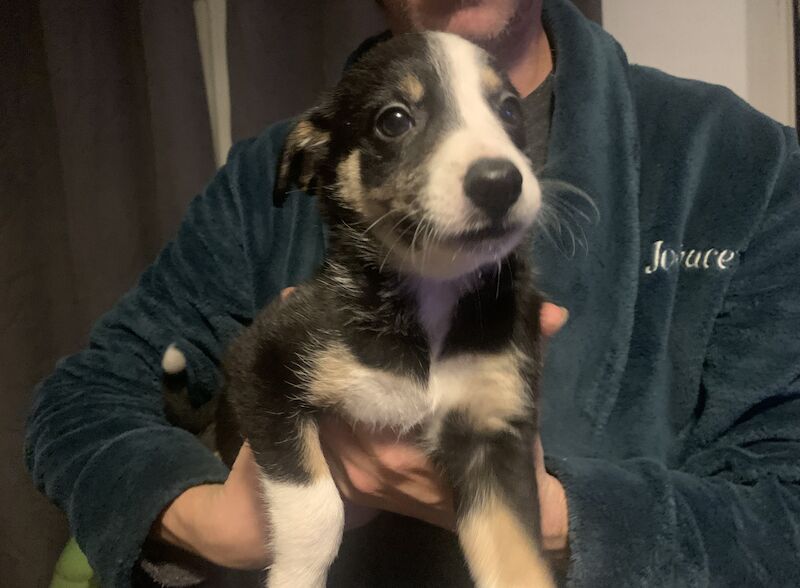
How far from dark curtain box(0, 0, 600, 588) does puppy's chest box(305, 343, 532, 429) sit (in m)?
1.20

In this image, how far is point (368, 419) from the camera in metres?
0.99

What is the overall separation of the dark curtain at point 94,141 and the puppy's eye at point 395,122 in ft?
3.75

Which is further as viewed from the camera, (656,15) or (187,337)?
(656,15)

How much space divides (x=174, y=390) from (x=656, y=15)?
6.41 ft

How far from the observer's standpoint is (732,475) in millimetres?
1116

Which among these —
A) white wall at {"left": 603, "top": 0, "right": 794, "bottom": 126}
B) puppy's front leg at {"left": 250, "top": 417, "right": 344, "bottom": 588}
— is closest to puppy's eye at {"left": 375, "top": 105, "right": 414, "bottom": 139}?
puppy's front leg at {"left": 250, "top": 417, "right": 344, "bottom": 588}

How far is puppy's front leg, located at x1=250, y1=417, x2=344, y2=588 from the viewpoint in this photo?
0.97 m

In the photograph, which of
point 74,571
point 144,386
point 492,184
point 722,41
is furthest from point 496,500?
point 722,41

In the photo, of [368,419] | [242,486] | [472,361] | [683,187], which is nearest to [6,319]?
[242,486]

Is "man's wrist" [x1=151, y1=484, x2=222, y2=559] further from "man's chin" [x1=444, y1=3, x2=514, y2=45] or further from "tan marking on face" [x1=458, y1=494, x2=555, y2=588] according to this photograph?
"man's chin" [x1=444, y1=3, x2=514, y2=45]

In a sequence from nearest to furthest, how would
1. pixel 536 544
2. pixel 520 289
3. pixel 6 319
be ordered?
pixel 536 544 → pixel 520 289 → pixel 6 319

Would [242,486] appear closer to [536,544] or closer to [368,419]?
[368,419]

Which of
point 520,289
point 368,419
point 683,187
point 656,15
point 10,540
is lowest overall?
point 10,540

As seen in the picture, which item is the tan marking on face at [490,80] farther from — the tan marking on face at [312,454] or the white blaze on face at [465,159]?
the tan marking on face at [312,454]
